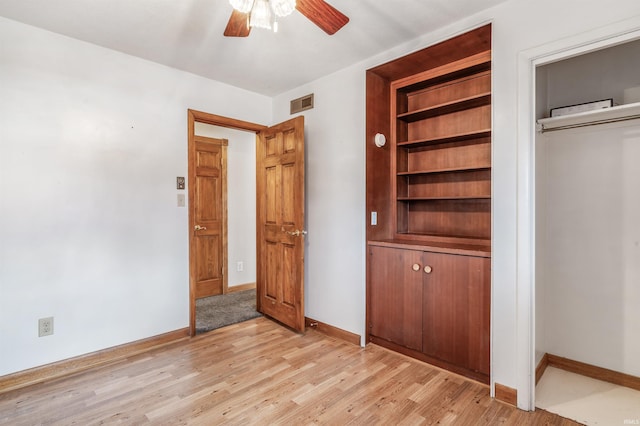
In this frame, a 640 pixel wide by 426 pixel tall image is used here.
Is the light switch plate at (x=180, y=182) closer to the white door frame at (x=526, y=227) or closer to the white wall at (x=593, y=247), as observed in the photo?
the white door frame at (x=526, y=227)

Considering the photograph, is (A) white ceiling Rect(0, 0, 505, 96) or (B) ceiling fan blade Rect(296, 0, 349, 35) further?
(A) white ceiling Rect(0, 0, 505, 96)

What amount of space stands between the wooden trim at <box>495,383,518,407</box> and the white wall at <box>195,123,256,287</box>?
369cm

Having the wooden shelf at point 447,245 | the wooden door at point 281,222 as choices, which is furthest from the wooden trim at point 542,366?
the wooden door at point 281,222

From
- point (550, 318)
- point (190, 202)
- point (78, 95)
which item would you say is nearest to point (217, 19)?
point (78, 95)

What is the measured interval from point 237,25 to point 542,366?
10.2 feet

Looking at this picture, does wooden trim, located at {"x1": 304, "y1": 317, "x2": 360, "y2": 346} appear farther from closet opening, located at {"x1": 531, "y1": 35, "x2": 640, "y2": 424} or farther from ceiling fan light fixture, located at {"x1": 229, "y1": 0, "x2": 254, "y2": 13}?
ceiling fan light fixture, located at {"x1": 229, "y1": 0, "x2": 254, "y2": 13}

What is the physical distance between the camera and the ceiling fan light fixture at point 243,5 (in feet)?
4.58

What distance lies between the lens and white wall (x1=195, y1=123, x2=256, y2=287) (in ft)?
15.8

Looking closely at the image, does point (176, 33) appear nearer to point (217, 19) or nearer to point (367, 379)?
point (217, 19)

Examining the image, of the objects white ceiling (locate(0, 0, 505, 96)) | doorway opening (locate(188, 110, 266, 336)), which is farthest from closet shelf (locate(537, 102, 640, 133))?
doorway opening (locate(188, 110, 266, 336))

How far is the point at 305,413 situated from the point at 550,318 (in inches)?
79.2

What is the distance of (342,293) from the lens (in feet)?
10.2

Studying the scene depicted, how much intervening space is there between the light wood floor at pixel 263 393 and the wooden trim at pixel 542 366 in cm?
43

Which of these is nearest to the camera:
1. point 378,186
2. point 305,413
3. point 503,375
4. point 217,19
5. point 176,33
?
point 305,413
